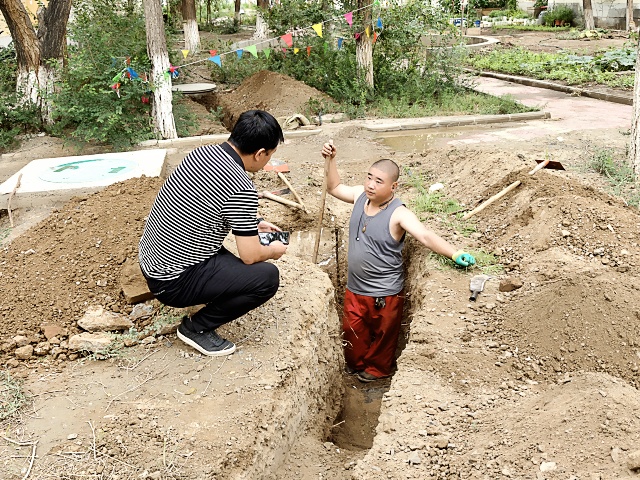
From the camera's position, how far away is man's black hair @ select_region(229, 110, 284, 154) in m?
3.16

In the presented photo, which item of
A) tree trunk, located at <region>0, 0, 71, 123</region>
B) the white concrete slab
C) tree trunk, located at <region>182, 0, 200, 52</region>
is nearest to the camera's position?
the white concrete slab

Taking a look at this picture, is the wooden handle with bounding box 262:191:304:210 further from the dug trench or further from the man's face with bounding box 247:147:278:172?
the man's face with bounding box 247:147:278:172

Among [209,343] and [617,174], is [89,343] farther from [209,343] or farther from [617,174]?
[617,174]

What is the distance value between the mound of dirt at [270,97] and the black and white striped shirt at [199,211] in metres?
7.56

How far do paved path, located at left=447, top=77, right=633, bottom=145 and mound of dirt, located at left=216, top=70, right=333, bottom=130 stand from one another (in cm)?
315

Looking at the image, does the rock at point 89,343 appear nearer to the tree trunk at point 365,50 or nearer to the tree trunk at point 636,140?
the tree trunk at point 636,140

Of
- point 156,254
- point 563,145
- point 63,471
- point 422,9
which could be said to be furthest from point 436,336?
point 422,9

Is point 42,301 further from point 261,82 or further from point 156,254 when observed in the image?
point 261,82

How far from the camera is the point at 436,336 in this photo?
3.99 m

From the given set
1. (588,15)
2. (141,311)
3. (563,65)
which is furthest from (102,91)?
(588,15)

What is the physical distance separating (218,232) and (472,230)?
9.16 feet

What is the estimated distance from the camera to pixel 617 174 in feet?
21.0

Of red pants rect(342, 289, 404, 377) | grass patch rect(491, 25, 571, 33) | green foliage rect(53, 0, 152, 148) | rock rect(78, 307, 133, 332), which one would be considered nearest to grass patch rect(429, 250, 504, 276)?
red pants rect(342, 289, 404, 377)

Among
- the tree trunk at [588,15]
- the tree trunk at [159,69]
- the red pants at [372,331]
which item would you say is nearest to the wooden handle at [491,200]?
the red pants at [372,331]
